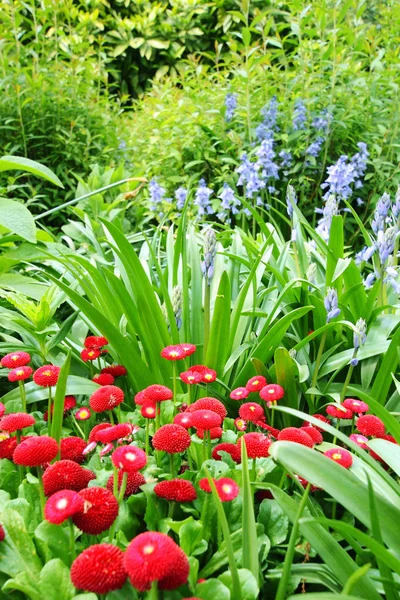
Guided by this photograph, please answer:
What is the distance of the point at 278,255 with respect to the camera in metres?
2.42


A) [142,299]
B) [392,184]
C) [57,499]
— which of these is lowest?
[392,184]

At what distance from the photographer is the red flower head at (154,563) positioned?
29.3 inches

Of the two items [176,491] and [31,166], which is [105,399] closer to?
[176,491]

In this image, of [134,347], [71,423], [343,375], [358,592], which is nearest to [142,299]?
[134,347]

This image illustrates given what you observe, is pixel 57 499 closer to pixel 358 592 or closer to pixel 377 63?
pixel 358 592

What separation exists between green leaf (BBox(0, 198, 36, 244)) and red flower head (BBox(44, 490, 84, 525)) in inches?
33.1

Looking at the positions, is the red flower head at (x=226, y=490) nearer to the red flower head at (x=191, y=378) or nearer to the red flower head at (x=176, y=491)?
the red flower head at (x=176, y=491)

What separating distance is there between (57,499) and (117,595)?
0.57ft

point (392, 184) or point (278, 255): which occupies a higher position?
point (278, 255)

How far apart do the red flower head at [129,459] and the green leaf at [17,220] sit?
0.75 m

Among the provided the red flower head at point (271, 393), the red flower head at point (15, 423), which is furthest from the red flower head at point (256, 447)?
the red flower head at point (15, 423)

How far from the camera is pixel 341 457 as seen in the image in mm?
1163

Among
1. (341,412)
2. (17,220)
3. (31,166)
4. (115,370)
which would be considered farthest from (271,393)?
(31,166)

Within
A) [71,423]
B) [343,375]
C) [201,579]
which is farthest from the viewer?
[343,375]
